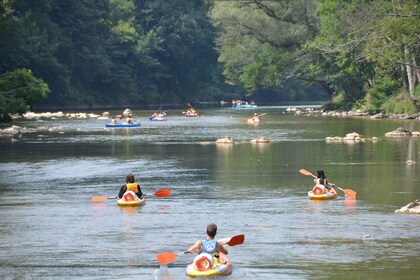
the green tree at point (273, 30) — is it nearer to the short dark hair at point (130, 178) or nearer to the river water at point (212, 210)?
the river water at point (212, 210)

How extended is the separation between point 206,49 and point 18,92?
97504 millimetres

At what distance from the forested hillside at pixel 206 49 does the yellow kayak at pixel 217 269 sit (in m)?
31.0

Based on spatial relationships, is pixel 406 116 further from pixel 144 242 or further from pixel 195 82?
pixel 195 82

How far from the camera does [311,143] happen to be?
2082 inches

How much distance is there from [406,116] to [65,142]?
1169 inches

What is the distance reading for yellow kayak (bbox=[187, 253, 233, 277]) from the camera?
19.1 m

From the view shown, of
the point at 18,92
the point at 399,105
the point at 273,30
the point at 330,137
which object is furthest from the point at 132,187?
the point at 273,30

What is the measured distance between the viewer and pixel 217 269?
19156 millimetres

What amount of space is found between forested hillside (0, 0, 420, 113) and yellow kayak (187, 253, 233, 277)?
31.0 meters

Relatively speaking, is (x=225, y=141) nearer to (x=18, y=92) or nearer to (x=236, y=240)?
(x=18, y=92)

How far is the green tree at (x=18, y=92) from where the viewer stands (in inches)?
1912

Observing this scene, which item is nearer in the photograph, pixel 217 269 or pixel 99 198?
pixel 217 269

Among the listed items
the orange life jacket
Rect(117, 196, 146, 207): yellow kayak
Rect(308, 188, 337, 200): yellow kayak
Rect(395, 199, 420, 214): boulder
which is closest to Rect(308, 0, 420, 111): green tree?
Rect(308, 188, 337, 200): yellow kayak

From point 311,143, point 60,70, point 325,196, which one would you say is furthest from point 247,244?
point 60,70
